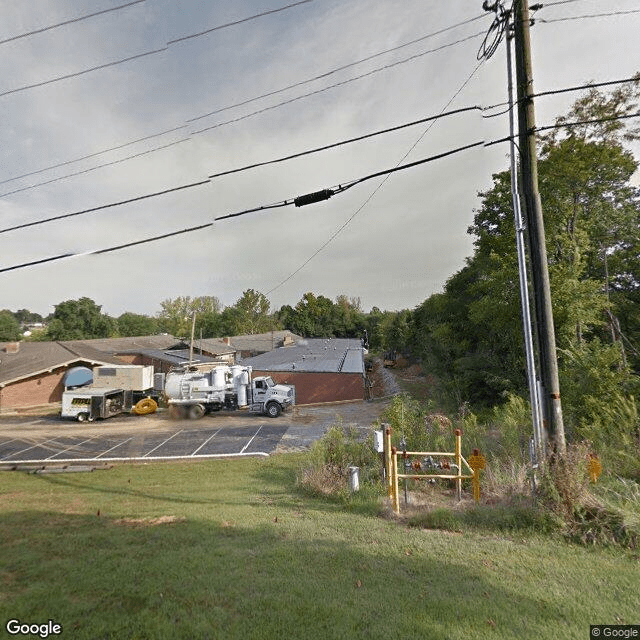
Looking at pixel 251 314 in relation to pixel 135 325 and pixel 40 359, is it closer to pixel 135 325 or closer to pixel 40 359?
Answer: pixel 135 325

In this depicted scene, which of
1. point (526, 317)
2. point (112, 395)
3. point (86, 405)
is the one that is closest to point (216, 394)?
point (112, 395)

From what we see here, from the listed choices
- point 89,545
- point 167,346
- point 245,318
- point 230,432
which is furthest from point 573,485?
point 245,318

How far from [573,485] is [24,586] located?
27.9ft

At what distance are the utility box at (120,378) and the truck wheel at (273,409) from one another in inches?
413

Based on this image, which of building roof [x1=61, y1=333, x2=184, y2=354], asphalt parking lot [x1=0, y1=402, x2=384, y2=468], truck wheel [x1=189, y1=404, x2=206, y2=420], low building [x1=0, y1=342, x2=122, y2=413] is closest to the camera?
asphalt parking lot [x1=0, y1=402, x2=384, y2=468]

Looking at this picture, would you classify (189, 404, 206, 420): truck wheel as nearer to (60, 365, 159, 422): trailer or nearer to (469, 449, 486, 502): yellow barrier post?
(60, 365, 159, 422): trailer

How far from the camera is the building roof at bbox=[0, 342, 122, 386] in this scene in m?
30.9

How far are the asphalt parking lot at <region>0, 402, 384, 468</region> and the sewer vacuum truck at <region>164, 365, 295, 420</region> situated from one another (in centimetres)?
83

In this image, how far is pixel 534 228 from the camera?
25.2ft

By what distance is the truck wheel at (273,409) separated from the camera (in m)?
25.9

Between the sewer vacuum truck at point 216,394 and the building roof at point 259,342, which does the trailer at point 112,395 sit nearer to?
the sewer vacuum truck at point 216,394

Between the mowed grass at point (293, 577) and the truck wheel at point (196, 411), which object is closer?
the mowed grass at point (293, 577)

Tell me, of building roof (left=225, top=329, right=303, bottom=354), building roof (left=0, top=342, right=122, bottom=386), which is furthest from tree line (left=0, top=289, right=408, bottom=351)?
building roof (left=0, top=342, right=122, bottom=386)

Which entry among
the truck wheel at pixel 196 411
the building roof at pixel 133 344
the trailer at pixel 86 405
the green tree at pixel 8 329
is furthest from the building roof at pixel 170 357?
the green tree at pixel 8 329
